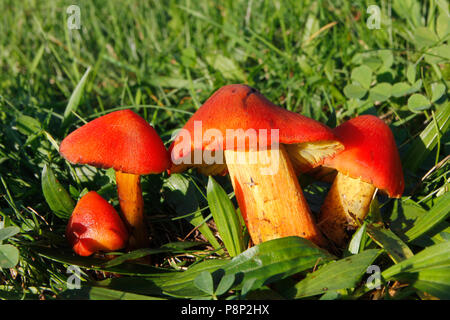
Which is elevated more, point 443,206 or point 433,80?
point 433,80

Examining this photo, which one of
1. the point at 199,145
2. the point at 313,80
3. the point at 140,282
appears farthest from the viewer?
the point at 313,80

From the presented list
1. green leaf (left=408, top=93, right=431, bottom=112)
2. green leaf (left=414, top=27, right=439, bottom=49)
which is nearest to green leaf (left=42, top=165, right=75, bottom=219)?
green leaf (left=408, top=93, right=431, bottom=112)

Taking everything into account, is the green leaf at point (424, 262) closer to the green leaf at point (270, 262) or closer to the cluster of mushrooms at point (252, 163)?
the green leaf at point (270, 262)

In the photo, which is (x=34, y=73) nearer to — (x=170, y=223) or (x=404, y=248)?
(x=170, y=223)

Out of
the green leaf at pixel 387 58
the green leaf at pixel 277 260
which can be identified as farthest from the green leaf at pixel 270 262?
the green leaf at pixel 387 58

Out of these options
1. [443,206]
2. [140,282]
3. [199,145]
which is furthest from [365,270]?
[140,282]

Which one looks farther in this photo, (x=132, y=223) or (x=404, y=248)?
(x=132, y=223)

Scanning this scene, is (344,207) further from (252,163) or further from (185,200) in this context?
(185,200)

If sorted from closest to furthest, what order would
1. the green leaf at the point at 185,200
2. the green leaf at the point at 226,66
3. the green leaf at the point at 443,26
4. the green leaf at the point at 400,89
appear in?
the green leaf at the point at 185,200 < the green leaf at the point at 400,89 < the green leaf at the point at 443,26 < the green leaf at the point at 226,66
